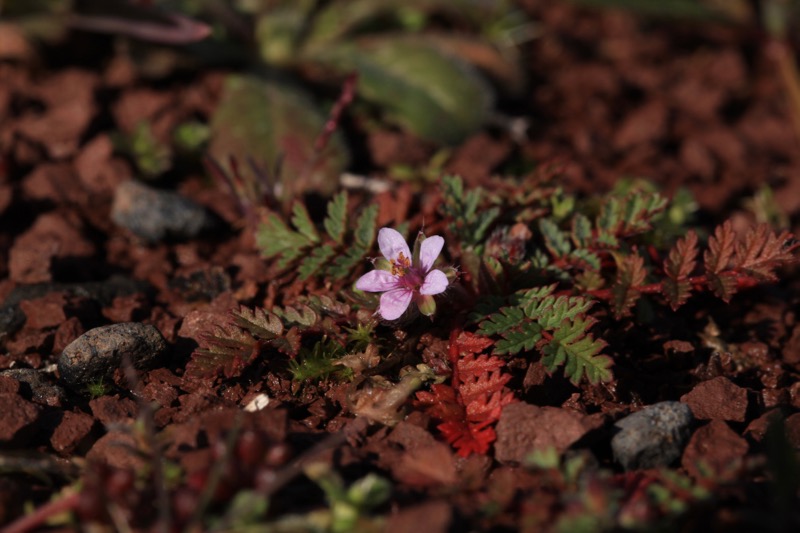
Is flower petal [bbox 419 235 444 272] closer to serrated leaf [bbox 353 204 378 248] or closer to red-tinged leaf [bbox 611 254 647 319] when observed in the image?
serrated leaf [bbox 353 204 378 248]

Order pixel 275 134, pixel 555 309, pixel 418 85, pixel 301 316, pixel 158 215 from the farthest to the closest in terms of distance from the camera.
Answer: pixel 418 85 → pixel 275 134 → pixel 158 215 → pixel 301 316 → pixel 555 309

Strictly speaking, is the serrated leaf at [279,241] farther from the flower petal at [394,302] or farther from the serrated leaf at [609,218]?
the serrated leaf at [609,218]

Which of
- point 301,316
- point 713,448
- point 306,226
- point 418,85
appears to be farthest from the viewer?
point 418,85

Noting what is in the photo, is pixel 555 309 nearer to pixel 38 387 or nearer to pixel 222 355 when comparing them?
pixel 222 355

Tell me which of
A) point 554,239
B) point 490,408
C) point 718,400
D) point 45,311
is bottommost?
point 718,400

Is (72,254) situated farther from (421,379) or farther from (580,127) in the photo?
(580,127)

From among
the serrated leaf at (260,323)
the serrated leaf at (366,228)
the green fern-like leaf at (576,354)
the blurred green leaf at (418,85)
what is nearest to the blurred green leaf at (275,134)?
the blurred green leaf at (418,85)

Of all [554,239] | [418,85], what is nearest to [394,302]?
[554,239]
